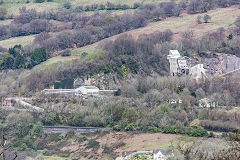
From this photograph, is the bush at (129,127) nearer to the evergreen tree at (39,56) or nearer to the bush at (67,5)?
the evergreen tree at (39,56)

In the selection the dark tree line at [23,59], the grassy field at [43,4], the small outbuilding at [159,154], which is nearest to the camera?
the small outbuilding at [159,154]

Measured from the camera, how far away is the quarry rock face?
256 feet

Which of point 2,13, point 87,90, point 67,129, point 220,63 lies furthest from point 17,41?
point 67,129

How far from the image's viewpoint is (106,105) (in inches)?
2486

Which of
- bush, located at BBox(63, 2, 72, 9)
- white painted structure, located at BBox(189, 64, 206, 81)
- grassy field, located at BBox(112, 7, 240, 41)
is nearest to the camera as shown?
white painted structure, located at BBox(189, 64, 206, 81)

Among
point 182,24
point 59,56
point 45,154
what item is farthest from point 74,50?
point 45,154

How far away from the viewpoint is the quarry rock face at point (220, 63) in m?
77.9

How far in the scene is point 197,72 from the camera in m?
74.3

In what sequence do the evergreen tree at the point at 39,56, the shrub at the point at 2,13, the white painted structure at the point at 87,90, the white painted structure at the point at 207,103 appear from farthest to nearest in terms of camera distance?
the shrub at the point at 2,13, the evergreen tree at the point at 39,56, the white painted structure at the point at 87,90, the white painted structure at the point at 207,103

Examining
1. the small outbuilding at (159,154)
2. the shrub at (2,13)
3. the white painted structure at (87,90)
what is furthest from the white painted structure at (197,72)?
the shrub at (2,13)

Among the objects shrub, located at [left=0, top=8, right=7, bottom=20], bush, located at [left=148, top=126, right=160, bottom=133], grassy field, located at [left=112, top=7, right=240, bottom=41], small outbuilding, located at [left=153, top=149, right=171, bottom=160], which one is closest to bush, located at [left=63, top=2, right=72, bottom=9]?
shrub, located at [left=0, top=8, right=7, bottom=20]

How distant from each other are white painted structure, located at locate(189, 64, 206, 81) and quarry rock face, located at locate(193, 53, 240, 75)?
288cm

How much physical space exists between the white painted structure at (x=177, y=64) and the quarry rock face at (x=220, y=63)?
1.97 m

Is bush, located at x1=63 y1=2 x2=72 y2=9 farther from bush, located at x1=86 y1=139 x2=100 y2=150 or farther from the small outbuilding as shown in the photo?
the small outbuilding
